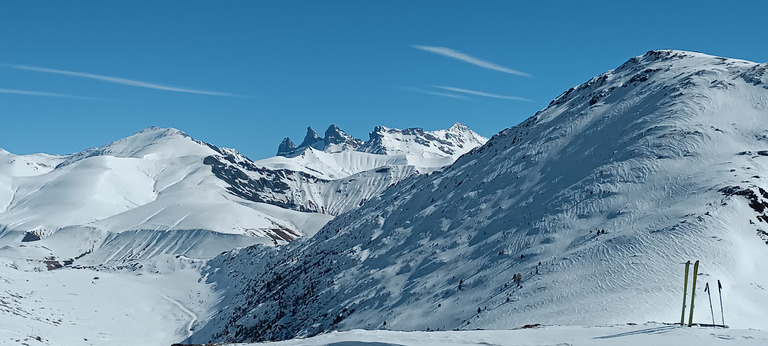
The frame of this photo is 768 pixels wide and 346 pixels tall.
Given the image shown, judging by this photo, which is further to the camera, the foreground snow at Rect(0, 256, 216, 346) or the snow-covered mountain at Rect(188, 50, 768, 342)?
the foreground snow at Rect(0, 256, 216, 346)

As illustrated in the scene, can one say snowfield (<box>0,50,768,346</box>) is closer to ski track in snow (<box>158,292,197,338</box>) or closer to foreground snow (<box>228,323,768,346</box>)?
foreground snow (<box>228,323,768,346</box>)

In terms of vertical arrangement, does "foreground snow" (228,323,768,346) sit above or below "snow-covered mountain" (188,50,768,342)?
below

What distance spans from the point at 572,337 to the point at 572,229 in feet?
65.8

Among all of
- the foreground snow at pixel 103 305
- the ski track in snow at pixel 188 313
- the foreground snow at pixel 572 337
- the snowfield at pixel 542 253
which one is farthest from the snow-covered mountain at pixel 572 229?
the foreground snow at pixel 103 305

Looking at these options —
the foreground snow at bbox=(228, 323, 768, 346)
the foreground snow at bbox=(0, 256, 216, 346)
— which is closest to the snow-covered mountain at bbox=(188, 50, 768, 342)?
the foreground snow at bbox=(228, 323, 768, 346)

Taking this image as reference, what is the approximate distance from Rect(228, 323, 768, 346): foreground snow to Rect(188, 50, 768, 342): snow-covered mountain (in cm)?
533

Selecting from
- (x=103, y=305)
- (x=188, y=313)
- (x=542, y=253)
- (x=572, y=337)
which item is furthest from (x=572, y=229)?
(x=103, y=305)

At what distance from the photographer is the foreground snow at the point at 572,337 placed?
14.7m

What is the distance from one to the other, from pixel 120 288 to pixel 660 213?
62.9 metres

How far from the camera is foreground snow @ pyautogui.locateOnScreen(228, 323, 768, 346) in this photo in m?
14.7

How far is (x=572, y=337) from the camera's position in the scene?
1560 cm

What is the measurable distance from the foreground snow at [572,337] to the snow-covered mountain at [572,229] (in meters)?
5.33

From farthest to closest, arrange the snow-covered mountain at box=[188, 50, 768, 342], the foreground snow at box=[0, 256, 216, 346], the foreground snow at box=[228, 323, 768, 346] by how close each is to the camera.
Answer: the foreground snow at box=[0, 256, 216, 346], the snow-covered mountain at box=[188, 50, 768, 342], the foreground snow at box=[228, 323, 768, 346]

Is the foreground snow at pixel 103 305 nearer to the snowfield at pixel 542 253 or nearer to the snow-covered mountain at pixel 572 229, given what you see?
the snowfield at pixel 542 253
